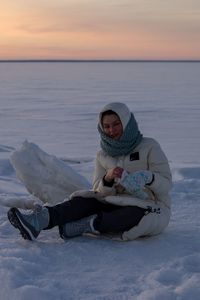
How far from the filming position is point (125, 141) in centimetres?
361

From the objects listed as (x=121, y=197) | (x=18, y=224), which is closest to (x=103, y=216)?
(x=121, y=197)

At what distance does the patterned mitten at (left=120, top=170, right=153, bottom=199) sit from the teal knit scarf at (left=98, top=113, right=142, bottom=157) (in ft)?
0.84

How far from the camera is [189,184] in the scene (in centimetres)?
556

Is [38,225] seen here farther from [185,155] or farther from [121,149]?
[185,155]

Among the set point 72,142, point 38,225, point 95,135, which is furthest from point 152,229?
point 95,135

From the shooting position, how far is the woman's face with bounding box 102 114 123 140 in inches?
140

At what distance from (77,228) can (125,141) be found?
2.22 ft

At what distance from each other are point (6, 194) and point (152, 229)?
6.34ft

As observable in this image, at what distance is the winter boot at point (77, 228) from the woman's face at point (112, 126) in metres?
0.58

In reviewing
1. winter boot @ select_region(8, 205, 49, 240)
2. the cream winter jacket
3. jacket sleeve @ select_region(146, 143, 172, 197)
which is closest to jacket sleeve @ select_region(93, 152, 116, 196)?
the cream winter jacket

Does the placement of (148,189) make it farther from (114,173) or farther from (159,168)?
(114,173)

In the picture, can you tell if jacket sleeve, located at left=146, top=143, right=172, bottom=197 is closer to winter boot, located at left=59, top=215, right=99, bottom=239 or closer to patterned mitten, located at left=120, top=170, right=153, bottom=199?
patterned mitten, located at left=120, top=170, right=153, bottom=199

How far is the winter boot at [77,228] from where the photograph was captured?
139 inches

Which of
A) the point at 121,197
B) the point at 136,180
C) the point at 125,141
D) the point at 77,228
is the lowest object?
the point at 77,228
